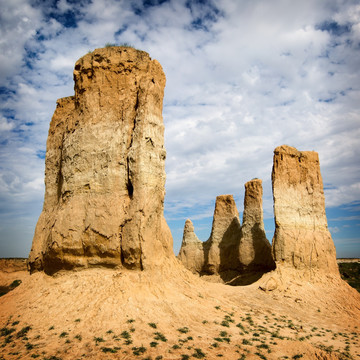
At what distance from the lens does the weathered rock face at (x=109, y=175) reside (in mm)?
10773

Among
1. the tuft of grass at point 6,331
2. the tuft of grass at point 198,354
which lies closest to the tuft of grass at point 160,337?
the tuft of grass at point 198,354

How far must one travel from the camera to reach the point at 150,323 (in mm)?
8883

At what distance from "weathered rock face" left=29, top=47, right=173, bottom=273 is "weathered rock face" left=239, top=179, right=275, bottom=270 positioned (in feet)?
36.4

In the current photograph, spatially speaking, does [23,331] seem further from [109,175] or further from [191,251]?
[191,251]

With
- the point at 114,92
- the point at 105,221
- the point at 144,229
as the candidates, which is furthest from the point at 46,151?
the point at 144,229

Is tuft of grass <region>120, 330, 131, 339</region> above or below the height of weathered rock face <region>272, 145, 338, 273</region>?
below

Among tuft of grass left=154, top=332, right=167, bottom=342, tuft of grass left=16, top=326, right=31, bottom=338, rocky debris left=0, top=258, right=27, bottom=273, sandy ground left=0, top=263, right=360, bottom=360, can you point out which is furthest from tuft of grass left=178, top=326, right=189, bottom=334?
rocky debris left=0, top=258, right=27, bottom=273

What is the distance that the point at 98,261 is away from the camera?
35.1 feet

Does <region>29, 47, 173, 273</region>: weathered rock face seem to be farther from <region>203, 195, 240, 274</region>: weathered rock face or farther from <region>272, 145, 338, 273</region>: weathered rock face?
<region>203, 195, 240, 274</region>: weathered rock face

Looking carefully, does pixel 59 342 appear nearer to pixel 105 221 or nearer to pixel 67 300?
pixel 67 300

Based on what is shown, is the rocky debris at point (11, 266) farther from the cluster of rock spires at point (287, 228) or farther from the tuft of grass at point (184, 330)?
the tuft of grass at point (184, 330)

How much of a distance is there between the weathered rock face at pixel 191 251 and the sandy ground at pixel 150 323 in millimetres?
13589

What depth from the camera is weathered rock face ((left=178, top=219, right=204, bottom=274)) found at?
1049 inches

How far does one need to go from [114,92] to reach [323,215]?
1454cm
